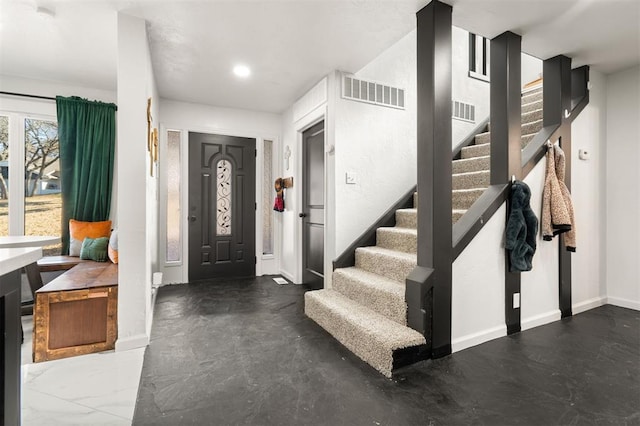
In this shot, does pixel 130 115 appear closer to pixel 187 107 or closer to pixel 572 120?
pixel 187 107

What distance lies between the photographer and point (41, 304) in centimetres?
216

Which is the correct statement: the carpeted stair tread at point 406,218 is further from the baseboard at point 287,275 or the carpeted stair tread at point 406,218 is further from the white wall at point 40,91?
the white wall at point 40,91

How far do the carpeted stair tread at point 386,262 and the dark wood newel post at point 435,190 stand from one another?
0.31m

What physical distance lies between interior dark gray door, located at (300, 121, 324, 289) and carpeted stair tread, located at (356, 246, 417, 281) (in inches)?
27.2

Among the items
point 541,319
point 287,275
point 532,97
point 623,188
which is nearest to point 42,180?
point 287,275

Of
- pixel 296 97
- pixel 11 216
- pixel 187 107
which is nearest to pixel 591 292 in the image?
pixel 296 97

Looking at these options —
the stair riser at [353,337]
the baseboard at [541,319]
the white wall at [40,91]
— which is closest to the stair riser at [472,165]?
the baseboard at [541,319]

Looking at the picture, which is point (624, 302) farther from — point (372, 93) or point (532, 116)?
point (372, 93)

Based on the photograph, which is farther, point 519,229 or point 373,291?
point 373,291

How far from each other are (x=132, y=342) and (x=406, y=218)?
2677 millimetres

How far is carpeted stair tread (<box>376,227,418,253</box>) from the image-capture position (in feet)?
9.26

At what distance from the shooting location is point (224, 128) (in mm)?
4457

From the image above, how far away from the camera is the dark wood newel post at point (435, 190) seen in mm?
2096

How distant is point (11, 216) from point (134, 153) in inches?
99.4
